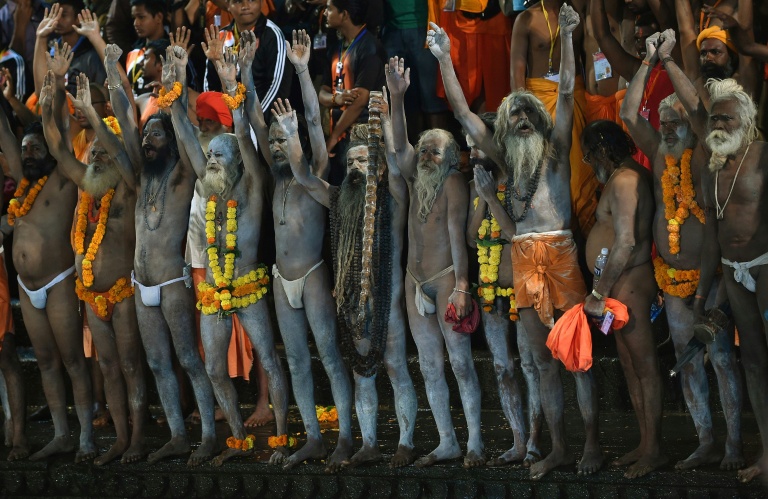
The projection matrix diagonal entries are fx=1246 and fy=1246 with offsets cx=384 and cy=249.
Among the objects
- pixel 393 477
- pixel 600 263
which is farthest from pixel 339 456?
pixel 600 263

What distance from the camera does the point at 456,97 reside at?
714 cm

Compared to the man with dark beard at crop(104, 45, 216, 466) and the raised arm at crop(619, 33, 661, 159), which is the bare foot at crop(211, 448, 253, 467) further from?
the raised arm at crop(619, 33, 661, 159)

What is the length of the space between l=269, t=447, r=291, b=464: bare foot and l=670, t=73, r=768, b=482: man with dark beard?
8.57 ft

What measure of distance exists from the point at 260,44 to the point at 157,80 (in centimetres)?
105

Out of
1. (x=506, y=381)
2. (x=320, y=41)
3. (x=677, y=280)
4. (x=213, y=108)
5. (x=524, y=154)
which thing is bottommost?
(x=506, y=381)

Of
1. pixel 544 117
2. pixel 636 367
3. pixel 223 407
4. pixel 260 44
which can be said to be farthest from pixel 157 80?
pixel 636 367

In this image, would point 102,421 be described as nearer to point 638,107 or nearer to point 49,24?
point 49,24

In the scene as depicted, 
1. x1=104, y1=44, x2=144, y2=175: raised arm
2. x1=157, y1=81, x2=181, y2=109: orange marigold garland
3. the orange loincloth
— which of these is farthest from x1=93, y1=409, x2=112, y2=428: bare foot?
x1=157, y1=81, x2=181, y2=109: orange marigold garland

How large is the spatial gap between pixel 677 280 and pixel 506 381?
3.71ft

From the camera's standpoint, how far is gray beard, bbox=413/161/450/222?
23.9 ft

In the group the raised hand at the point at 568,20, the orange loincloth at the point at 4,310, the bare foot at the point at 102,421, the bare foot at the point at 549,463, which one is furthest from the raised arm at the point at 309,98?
the bare foot at the point at 102,421

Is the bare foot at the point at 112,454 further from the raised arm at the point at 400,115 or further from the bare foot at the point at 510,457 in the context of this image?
the raised arm at the point at 400,115

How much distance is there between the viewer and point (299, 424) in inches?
331

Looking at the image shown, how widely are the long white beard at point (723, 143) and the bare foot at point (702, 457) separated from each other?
1550mm
